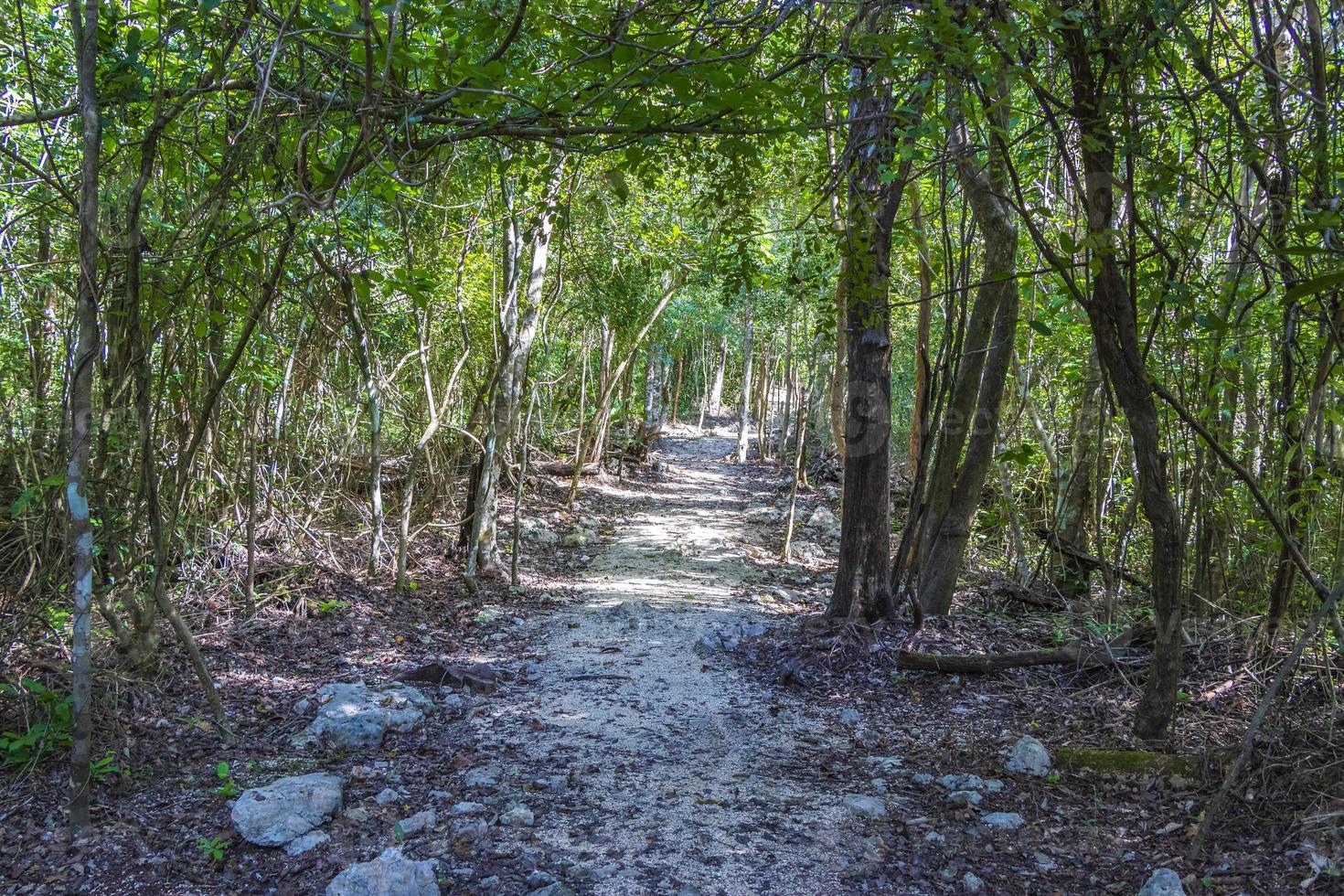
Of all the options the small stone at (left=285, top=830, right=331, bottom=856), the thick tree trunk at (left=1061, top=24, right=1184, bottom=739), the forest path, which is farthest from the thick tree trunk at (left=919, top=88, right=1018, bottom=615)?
the small stone at (left=285, top=830, right=331, bottom=856)

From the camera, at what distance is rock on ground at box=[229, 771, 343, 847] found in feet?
9.82

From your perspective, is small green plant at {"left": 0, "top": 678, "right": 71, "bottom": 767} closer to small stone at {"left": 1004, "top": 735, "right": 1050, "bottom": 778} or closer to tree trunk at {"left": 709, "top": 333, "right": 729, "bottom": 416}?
small stone at {"left": 1004, "top": 735, "right": 1050, "bottom": 778}

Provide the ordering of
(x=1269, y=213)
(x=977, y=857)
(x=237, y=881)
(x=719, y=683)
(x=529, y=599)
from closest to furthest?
1. (x=237, y=881)
2. (x=977, y=857)
3. (x=1269, y=213)
4. (x=719, y=683)
5. (x=529, y=599)

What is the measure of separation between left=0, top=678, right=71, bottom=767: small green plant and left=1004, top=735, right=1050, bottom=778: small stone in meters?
4.20

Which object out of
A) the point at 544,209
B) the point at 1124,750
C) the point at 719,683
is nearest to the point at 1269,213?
the point at 1124,750

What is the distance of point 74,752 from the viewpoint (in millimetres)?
2871

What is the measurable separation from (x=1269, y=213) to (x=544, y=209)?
3274mm

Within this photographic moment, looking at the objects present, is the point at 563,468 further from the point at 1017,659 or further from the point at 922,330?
the point at 1017,659

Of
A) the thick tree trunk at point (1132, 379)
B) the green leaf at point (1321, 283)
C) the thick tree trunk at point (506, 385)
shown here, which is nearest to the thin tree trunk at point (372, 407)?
Answer: the thick tree trunk at point (506, 385)

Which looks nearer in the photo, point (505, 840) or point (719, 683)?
point (505, 840)

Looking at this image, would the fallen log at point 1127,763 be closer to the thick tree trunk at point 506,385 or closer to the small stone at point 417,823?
the small stone at point 417,823

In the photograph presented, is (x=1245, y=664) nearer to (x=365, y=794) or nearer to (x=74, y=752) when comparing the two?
(x=365, y=794)

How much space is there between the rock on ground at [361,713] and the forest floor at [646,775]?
0.32 ft

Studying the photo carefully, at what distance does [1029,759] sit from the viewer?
368cm
